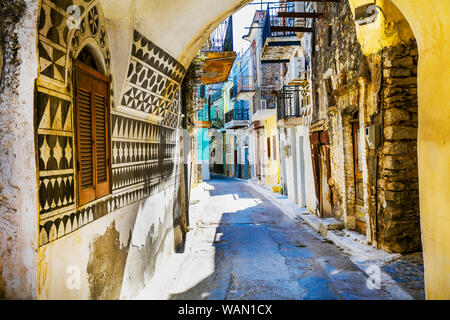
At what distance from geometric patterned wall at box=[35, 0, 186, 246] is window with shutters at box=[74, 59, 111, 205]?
0.41 ft

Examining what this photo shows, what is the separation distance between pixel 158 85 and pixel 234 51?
7.09m

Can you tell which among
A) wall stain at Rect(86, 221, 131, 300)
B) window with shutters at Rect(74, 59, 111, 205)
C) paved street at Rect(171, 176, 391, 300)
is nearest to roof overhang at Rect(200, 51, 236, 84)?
paved street at Rect(171, 176, 391, 300)

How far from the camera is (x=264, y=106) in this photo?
26641 millimetres

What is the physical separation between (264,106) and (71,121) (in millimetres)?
24200

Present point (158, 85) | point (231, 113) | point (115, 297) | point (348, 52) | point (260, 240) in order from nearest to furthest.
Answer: point (115, 297) < point (158, 85) < point (348, 52) < point (260, 240) < point (231, 113)

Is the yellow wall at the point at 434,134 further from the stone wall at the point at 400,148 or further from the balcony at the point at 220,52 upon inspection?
the balcony at the point at 220,52

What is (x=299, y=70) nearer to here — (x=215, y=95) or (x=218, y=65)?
(x=218, y=65)

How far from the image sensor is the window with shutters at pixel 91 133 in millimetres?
3207

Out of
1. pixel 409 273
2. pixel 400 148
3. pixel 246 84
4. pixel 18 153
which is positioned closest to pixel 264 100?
pixel 246 84

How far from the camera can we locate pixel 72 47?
9.82 feet

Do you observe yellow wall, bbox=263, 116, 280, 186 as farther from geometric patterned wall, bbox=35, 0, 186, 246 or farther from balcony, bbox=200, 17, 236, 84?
geometric patterned wall, bbox=35, 0, 186, 246

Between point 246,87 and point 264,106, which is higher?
point 246,87
